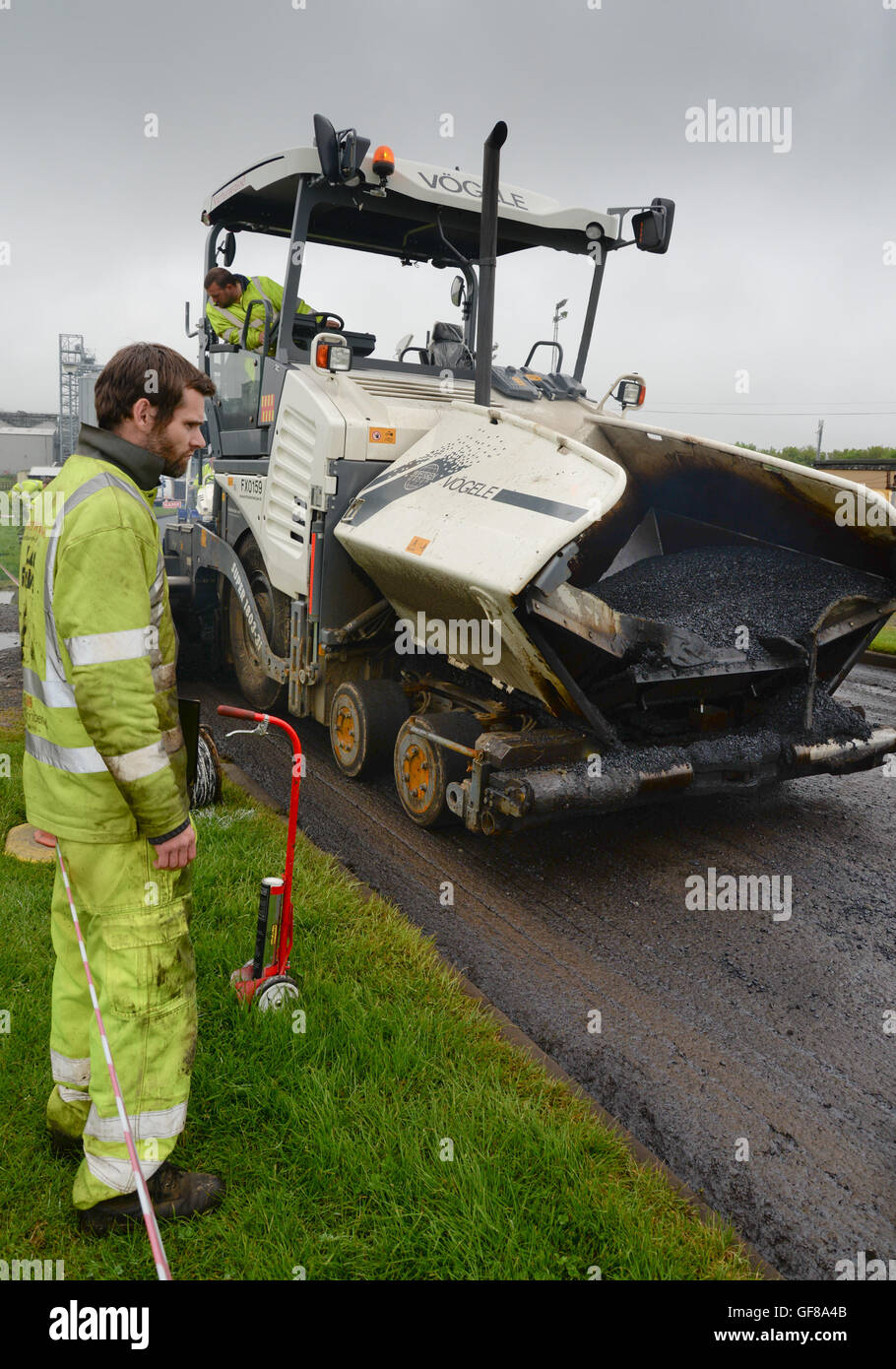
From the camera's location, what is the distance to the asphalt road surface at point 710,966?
2662 mm

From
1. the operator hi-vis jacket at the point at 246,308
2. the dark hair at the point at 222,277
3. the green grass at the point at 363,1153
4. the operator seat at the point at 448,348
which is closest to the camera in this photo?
the green grass at the point at 363,1153

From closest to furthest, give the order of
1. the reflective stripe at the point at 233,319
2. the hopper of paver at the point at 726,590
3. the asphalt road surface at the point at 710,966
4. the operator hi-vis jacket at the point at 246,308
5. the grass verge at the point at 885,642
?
the asphalt road surface at the point at 710,966
the hopper of paver at the point at 726,590
the operator hi-vis jacket at the point at 246,308
the reflective stripe at the point at 233,319
the grass verge at the point at 885,642

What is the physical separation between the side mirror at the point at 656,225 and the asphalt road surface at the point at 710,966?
3312mm

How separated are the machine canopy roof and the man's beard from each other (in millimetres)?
3471

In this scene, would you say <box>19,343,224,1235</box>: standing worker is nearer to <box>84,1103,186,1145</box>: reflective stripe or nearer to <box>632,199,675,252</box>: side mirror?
<box>84,1103,186,1145</box>: reflective stripe

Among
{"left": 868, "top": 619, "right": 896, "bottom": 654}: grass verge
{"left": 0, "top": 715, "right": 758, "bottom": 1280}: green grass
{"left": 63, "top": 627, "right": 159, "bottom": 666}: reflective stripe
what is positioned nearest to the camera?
{"left": 63, "top": 627, "right": 159, "bottom": 666}: reflective stripe

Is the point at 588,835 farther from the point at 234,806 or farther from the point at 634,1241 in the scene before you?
the point at 634,1241

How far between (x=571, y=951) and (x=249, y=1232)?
6.03ft

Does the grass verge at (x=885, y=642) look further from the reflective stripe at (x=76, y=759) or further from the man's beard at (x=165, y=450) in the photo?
the reflective stripe at (x=76, y=759)

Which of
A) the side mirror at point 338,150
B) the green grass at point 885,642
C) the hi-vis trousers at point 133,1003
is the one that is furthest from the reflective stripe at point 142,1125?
the green grass at point 885,642

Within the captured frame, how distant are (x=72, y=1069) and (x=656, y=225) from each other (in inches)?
212

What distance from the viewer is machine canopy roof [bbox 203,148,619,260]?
17.6 ft

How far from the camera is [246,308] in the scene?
5.97 meters

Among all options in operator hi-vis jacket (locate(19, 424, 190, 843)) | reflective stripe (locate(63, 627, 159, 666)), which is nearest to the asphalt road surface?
operator hi-vis jacket (locate(19, 424, 190, 843))
